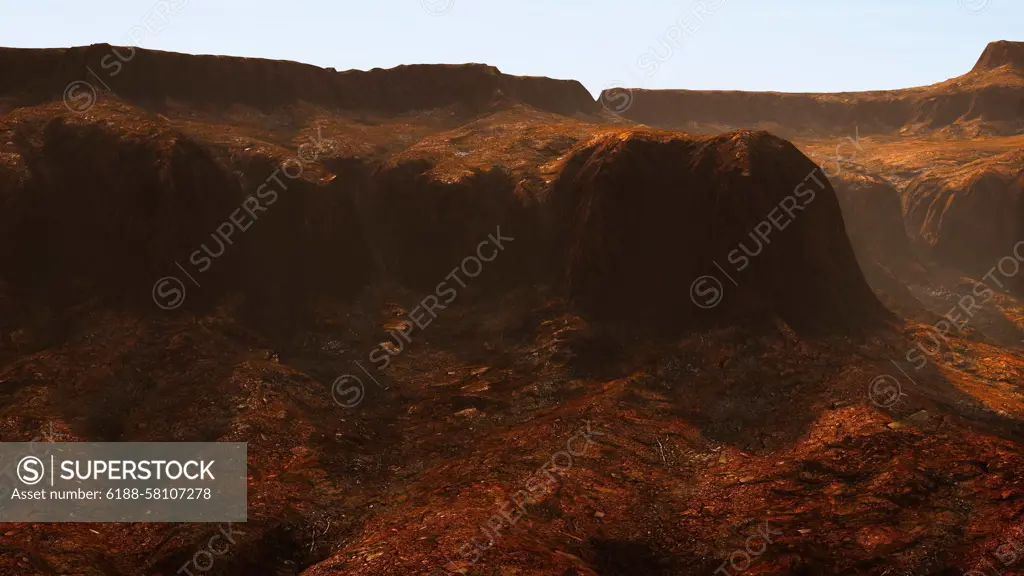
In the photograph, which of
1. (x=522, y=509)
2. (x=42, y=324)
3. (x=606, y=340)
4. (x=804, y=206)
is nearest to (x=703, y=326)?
(x=606, y=340)

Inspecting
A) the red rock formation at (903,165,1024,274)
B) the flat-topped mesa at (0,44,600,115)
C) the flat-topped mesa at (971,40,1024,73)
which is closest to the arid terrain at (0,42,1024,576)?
the flat-topped mesa at (0,44,600,115)

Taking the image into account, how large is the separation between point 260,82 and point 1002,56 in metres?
109

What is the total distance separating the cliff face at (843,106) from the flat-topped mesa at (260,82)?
2823 centimetres

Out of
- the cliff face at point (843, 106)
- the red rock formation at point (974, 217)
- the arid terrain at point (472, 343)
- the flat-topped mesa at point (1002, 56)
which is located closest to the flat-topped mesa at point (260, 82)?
the arid terrain at point (472, 343)

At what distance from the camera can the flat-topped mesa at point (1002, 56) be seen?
99.9 metres

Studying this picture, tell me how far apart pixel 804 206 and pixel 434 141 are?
29.2m

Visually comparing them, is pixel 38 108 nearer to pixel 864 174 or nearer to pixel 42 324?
pixel 42 324

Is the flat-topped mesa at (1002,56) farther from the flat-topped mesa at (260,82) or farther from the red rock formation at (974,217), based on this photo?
the flat-topped mesa at (260,82)

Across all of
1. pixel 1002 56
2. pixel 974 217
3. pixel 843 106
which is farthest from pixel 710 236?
pixel 1002 56

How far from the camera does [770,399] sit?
104ft

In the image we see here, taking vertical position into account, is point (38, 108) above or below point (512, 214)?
above

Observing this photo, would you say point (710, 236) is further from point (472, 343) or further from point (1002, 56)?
point (1002, 56)

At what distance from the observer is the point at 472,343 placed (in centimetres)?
3956

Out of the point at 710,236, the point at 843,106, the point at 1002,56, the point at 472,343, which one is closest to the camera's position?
the point at 710,236
